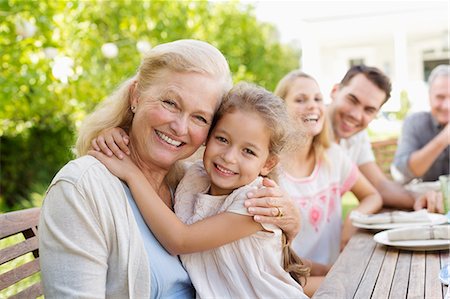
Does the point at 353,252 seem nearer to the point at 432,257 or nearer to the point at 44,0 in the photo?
the point at 432,257

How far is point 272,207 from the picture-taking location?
1853 mm

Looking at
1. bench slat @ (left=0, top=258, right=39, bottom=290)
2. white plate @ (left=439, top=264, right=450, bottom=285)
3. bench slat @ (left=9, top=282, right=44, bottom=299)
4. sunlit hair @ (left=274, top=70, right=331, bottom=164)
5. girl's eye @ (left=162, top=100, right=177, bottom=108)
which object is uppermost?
girl's eye @ (left=162, top=100, right=177, bottom=108)

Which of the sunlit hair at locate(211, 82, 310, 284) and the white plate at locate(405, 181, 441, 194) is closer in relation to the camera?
the sunlit hair at locate(211, 82, 310, 284)

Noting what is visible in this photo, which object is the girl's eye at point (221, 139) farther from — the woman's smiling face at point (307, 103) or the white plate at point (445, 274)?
the woman's smiling face at point (307, 103)

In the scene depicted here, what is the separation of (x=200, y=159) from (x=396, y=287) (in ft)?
2.66

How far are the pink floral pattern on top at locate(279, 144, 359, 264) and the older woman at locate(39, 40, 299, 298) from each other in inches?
35.4

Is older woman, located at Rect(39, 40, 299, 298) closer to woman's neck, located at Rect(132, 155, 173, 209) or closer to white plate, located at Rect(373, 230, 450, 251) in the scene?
woman's neck, located at Rect(132, 155, 173, 209)

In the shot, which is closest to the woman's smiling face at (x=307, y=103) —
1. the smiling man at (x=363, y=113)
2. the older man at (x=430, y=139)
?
the smiling man at (x=363, y=113)

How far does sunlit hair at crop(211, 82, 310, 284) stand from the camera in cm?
191

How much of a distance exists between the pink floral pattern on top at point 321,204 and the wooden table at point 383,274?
483mm

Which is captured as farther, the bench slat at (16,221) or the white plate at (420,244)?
the white plate at (420,244)

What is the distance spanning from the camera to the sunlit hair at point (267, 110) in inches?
75.2

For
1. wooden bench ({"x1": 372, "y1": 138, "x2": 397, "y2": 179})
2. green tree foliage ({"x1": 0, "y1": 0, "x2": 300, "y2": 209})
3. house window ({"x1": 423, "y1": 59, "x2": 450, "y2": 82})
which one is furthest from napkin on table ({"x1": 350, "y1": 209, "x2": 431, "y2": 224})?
house window ({"x1": 423, "y1": 59, "x2": 450, "y2": 82})

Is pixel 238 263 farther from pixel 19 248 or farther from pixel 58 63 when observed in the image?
pixel 58 63
